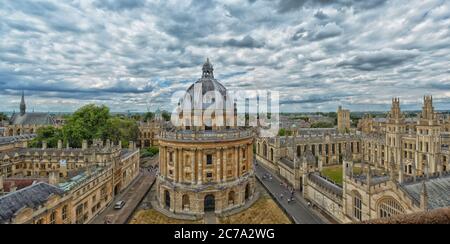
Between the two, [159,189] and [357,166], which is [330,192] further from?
[357,166]

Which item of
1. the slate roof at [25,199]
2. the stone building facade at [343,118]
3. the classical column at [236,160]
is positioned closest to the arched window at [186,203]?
the classical column at [236,160]

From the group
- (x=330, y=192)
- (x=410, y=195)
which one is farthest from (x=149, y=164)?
(x=410, y=195)

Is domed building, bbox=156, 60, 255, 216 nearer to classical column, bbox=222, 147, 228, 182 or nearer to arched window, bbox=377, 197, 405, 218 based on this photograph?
classical column, bbox=222, 147, 228, 182

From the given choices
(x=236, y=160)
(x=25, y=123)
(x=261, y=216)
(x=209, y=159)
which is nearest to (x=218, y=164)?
(x=209, y=159)

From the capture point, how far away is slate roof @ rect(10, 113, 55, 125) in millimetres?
94188

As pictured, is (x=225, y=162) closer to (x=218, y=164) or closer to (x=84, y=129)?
(x=218, y=164)

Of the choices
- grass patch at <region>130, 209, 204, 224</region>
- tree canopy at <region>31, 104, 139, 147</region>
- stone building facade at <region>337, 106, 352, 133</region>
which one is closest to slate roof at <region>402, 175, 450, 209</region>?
grass patch at <region>130, 209, 204, 224</region>

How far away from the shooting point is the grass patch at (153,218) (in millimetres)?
31641

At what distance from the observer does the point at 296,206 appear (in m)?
34.6

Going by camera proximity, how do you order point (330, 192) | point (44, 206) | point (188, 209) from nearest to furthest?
point (44, 206)
point (330, 192)
point (188, 209)

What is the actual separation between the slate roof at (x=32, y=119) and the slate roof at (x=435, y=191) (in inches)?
4295
